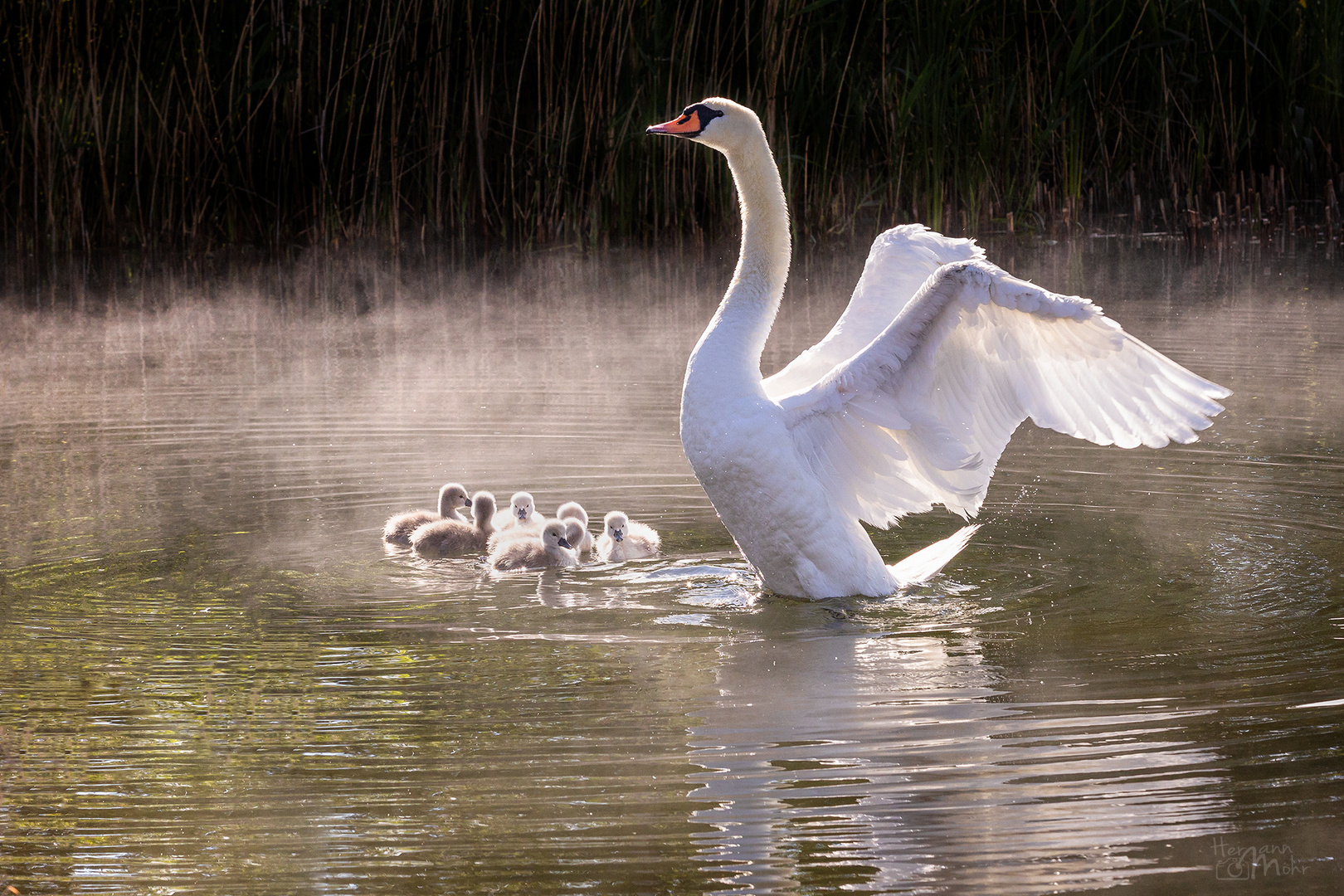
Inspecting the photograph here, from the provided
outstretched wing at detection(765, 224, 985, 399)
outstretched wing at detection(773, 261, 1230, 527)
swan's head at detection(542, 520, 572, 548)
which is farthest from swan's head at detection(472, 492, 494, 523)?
outstretched wing at detection(773, 261, 1230, 527)

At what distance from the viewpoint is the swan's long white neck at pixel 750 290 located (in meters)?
5.76

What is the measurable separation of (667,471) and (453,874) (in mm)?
4681

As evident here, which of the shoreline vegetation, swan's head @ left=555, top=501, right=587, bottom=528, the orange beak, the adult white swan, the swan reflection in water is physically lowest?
the swan reflection in water

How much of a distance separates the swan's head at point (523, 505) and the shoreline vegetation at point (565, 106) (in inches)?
281

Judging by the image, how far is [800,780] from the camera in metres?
3.85

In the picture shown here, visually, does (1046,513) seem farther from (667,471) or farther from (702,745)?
(702,745)

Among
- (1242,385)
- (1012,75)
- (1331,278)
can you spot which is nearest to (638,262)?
(1012,75)

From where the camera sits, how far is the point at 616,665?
4.96 metres

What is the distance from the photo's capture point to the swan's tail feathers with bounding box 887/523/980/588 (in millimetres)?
6078

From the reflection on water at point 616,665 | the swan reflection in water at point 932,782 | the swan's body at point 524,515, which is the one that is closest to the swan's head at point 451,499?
the reflection on water at point 616,665

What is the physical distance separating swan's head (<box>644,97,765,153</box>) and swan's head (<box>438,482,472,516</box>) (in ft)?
6.18

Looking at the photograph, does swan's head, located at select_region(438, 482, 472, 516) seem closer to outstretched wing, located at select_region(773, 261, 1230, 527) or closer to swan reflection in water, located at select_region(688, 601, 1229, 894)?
outstretched wing, located at select_region(773, 261, 1230, 527)

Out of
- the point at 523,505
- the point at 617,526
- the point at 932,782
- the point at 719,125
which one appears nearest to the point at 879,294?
the point at 719,125

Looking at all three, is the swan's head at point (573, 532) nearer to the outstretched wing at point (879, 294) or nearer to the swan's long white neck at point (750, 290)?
the outstretched wing at point (879, 294)
